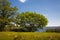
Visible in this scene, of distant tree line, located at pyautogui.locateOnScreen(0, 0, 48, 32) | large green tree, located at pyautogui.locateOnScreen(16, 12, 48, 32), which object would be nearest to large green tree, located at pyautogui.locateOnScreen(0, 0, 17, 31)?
distant tree line, located at pyautogui.locateOnScreen(0, 0, 48, 32)

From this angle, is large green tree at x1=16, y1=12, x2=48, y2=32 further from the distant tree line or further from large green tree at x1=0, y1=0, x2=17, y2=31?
large green tree at x1=0, y1=0, x2=17, y2=31

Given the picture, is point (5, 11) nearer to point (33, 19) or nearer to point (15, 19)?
point (15, 19)

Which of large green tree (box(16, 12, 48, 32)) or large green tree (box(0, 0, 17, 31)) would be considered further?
large green tree (box(16, 12, 48, 32))

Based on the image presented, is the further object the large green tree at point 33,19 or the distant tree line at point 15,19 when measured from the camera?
the large green tree at point 33,19

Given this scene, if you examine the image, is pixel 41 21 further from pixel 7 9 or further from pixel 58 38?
pixel 58 38

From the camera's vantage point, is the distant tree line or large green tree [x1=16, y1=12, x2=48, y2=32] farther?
large green tree [x1=16, y1=12, x2=48, y2=32]

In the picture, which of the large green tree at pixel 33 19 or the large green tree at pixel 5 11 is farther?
the large green tree at pixel 33 19

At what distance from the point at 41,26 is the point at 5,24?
18.9 metres

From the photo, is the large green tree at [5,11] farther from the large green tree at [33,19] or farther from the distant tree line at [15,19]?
the large green tree at [33,19]

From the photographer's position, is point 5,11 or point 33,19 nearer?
point 5,11

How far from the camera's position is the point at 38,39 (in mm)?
8633

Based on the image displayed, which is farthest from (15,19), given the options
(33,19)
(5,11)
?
(33,19)

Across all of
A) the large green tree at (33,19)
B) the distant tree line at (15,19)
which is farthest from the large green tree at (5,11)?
the large green tree at (33,19)

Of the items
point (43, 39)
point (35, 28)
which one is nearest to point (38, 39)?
point (43, 39)
